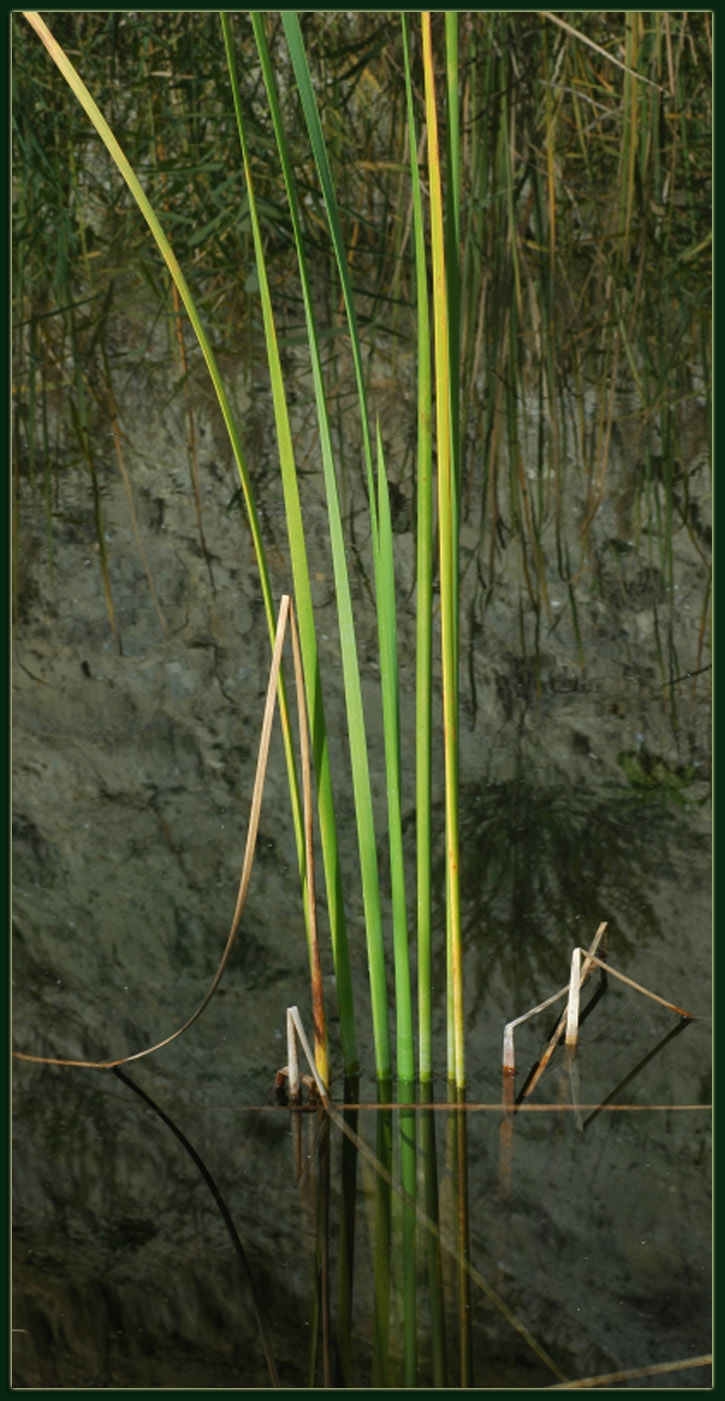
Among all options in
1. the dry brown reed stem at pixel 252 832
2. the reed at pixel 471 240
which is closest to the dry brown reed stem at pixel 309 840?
the dry brown reed stem at pixel 252 832

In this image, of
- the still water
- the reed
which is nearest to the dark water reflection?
the still water

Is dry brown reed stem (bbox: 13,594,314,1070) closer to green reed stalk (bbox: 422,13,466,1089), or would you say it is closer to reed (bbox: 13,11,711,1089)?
green reed stalk (bbox: 422,13,466,1089)

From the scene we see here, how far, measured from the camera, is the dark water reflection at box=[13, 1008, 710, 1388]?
0.79 metres

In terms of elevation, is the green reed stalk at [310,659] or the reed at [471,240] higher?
the reed at [471,240]

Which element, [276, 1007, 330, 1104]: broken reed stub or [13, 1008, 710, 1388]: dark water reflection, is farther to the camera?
[276, 1007, 330, 1104]: broken reed stub

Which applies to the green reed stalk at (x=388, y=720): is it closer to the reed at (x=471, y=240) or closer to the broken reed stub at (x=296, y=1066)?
the broken reed stub at (x=296, y=1066)

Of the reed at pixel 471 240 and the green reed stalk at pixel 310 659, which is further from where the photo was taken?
the reed at pixel 471 240

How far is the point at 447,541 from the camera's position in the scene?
0.85 meters

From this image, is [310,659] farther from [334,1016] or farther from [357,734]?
[334,1016]

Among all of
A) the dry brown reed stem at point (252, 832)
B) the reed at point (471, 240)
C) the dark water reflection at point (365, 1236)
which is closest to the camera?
the dark water reflection at point (365, 1236)

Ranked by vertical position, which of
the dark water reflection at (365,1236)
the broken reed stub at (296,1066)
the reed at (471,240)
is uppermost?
the reed at (471,240)

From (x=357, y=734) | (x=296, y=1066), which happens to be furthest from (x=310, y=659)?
(x=296, y=1066)

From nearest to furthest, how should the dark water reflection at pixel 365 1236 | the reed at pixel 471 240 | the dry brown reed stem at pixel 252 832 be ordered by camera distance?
the dark water reflection at pixel 365 1236 → the dry brown reed stem at pixel 252 832 → the reed at pixel 471 240

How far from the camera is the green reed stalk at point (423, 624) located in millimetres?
829
